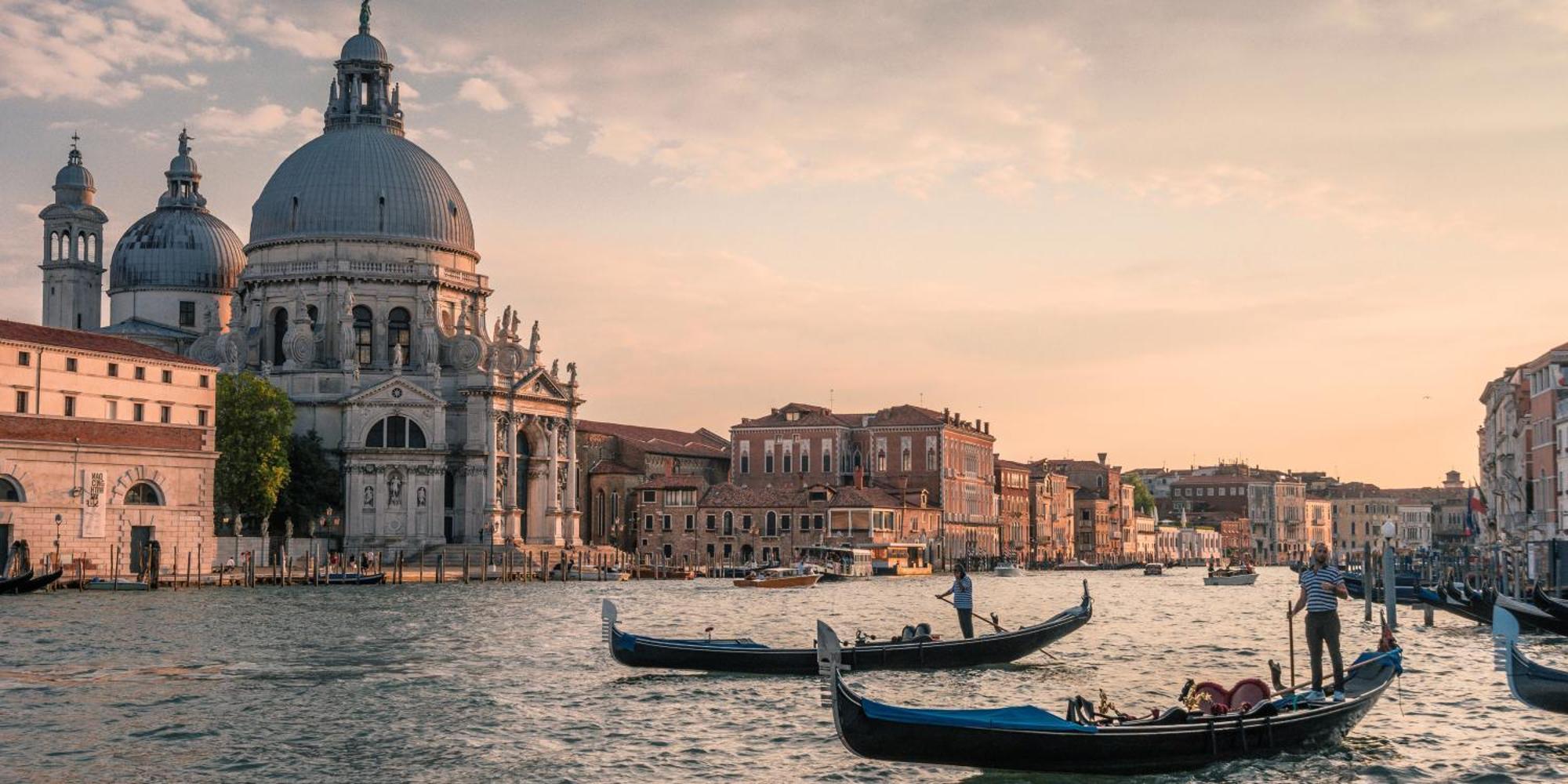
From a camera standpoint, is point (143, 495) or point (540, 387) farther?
point (540, 387)

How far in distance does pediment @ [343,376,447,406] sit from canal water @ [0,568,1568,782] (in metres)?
28.0

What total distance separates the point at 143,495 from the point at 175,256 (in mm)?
31301

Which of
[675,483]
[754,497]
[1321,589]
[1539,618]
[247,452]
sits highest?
[247,452]

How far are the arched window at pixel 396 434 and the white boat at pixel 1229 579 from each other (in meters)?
33.0

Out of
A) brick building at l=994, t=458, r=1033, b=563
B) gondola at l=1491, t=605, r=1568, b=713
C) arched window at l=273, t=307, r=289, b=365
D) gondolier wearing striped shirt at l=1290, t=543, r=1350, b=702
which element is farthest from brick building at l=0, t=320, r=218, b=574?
brick building at l=994, t=458, r=1033, b=563

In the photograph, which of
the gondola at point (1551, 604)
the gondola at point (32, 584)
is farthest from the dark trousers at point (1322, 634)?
the gondola at point (32, 584)

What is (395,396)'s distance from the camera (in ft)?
229

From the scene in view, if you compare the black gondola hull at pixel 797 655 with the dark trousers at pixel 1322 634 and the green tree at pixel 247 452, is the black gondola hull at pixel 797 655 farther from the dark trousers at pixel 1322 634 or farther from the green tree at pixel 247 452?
the green tree at pixel 247 452

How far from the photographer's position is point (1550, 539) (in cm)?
4716

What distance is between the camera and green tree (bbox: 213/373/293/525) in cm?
5988

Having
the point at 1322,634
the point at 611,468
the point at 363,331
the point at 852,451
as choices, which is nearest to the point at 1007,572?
the point at 852,451

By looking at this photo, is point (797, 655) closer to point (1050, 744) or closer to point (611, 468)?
point (1050, 744)

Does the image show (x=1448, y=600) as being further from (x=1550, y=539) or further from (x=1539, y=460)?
(x=1539, y=460)

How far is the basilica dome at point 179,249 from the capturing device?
79.2 meters
